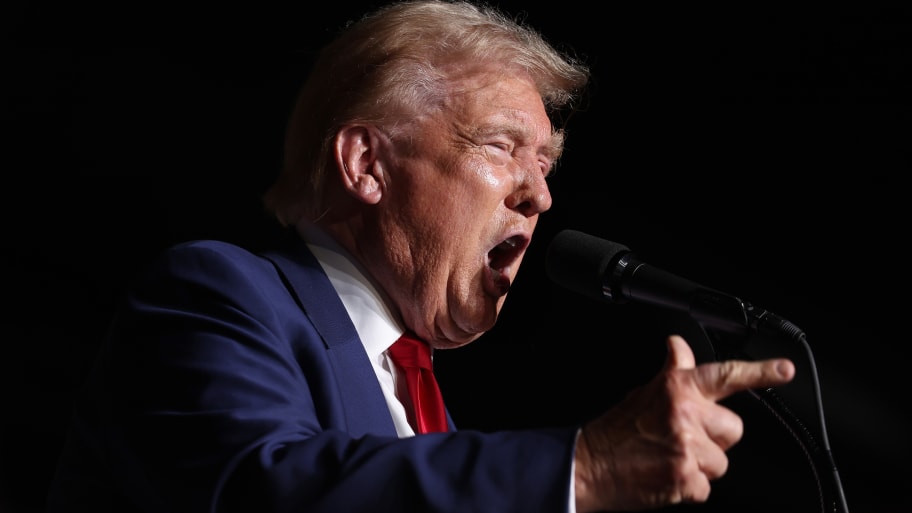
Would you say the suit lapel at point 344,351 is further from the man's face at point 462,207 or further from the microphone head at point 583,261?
the microphone head at point 583,261

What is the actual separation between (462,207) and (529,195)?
6.0 inches

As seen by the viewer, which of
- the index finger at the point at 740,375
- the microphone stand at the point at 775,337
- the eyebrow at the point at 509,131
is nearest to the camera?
the index finger at the point at 740,375

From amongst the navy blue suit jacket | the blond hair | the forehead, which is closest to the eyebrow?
the forehead

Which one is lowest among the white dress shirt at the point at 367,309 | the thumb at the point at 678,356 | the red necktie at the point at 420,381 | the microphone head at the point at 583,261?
the red necktie at the point at 420,381

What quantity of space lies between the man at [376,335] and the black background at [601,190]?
19.7 inches

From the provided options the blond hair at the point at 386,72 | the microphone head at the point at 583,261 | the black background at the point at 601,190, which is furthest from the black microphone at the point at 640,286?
the black background at the point at 601,190

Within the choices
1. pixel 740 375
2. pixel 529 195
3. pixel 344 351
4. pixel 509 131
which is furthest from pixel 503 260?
pixel 740 375

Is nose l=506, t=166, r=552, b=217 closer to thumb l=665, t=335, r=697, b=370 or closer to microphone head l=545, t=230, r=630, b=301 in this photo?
microphone head l=545, t=230, r=630, b=301

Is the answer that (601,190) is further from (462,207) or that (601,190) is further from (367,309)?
(367,309)

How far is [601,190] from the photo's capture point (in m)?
2.87

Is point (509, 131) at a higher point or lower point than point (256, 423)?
higher

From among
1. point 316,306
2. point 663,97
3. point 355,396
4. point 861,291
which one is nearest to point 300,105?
point 316,306

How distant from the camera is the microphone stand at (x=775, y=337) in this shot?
4.23ft

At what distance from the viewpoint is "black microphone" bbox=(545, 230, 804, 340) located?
4.27ft
